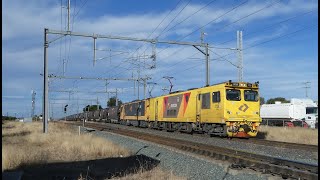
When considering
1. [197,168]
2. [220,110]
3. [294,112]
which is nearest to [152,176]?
[197,168]

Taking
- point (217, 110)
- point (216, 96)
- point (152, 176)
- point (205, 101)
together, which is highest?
point (216, 96)

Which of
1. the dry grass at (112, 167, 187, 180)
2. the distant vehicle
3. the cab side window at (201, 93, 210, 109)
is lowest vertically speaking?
the dry grass at (112, 167, 187, 180)

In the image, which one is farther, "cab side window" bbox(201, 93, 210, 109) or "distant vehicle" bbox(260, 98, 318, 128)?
"distant vehicle" bbox(260, 98, 318, 128)

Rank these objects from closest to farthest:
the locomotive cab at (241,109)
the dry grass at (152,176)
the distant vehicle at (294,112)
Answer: the dry grass at (152,176) → the locomotive cab at (241,109) → the distant vehicle at (294,112)

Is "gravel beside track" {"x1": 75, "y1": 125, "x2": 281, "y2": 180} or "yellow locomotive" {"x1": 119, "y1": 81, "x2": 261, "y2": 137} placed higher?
"yellow locomotive" {"x1": 119, "y1": 81, "x2": 261, "y2": 137}

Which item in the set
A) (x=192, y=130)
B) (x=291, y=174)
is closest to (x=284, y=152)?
(x=291, y=174)

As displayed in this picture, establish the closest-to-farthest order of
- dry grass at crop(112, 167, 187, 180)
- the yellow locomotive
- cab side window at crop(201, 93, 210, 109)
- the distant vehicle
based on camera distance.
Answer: dry grass at crop(112, 167, 187, 180) < the yellow locomotive < cab side window at crop(201, 93, 210, 109) < the distant vehicle

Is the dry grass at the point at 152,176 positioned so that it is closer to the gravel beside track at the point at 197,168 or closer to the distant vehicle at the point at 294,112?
the gravel beside track at the point at 197,168

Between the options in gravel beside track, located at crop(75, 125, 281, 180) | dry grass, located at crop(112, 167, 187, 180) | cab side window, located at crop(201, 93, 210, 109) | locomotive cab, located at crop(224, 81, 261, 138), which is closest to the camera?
dry grass, located at crop(112, 167, 187, 180)

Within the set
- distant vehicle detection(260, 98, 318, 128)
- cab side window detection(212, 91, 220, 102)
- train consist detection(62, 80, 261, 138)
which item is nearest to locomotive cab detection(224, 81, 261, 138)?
train consist detection(62, 80, 261, 138)

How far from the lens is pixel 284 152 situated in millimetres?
16125

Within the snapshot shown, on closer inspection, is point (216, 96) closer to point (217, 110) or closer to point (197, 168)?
point (217, 110)

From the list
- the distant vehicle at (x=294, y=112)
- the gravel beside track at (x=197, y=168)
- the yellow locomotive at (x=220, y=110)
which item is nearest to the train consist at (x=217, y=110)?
the yellow locomotive at (x=220, y=110)

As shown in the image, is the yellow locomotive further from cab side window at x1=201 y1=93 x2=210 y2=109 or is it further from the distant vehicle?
the distant vehicle
